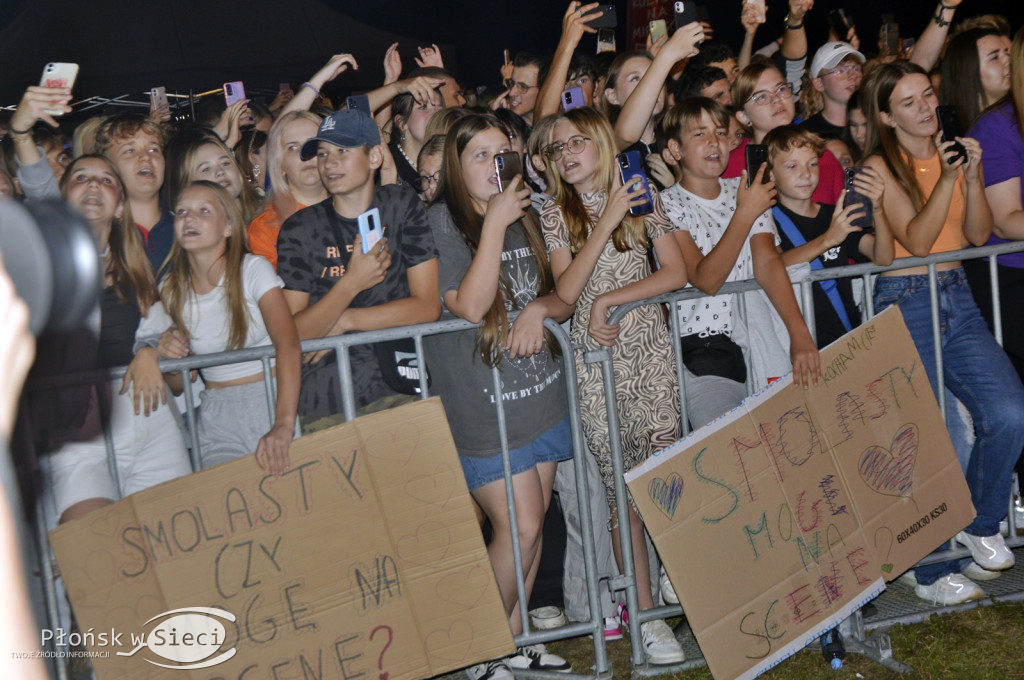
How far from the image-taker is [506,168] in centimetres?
355

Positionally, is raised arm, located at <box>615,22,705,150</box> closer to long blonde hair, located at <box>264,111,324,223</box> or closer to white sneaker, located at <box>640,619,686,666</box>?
long blonde hair, located at <box>264,111,324,223</box>

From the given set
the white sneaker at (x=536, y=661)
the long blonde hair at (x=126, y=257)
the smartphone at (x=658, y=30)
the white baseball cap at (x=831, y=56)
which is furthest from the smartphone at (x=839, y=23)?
the long blonde hair at (x=126, y=257)

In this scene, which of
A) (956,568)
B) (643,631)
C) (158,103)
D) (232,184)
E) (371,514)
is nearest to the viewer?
(371,514)

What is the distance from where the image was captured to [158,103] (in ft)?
20.4

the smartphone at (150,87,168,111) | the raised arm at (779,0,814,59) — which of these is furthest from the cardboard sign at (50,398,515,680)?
the raised arm at (779,0,814,59)

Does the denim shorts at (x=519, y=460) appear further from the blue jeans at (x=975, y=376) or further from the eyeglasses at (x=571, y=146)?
the blue jeans at (x=975, y=376)

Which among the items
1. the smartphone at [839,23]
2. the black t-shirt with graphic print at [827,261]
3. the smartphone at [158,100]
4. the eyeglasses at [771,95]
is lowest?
the black t-shirt with graphic print at [827,261]

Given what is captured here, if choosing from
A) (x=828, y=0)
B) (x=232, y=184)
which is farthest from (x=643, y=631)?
(x=828, y=0)

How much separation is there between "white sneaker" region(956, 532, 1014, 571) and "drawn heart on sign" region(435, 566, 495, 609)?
216 cm

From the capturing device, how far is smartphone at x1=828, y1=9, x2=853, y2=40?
7031 millimetres

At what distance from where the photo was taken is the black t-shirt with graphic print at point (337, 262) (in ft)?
11.7

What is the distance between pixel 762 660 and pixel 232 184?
3039 millimetres

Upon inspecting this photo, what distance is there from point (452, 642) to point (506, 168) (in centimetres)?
171

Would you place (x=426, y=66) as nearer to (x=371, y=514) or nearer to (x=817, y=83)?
(x=817, y=83)
